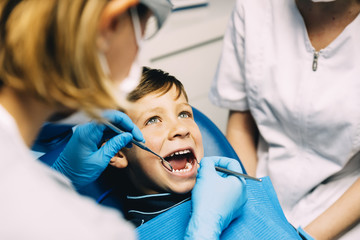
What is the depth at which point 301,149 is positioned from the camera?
135 cm

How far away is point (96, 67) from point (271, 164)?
0.93 m

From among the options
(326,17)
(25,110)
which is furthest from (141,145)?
(326,17)

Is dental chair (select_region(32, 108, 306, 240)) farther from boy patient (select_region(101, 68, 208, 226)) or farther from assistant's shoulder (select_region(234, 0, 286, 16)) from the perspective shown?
assistant's shoulder (select_region(234, 0, 286, 16))

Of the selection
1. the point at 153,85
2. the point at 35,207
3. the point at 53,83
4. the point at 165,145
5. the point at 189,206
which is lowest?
the point at 189,206

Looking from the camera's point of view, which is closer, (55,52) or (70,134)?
(55,52)

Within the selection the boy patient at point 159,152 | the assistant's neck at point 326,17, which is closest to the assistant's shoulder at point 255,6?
the assistant's neck at point 326,17

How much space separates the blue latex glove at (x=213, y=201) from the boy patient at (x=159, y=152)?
122 mm

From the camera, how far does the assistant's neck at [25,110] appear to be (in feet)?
2.31

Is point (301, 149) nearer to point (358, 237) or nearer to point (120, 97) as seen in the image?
point (358, 237)

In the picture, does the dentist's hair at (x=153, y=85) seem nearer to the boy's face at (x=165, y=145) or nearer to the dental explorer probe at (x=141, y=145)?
the boy's face at (x=165, y=145)

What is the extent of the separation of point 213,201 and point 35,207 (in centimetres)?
59

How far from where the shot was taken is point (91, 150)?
1.18 metres

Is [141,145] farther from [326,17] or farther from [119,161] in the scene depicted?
[326,17]

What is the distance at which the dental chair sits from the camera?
1.08m
